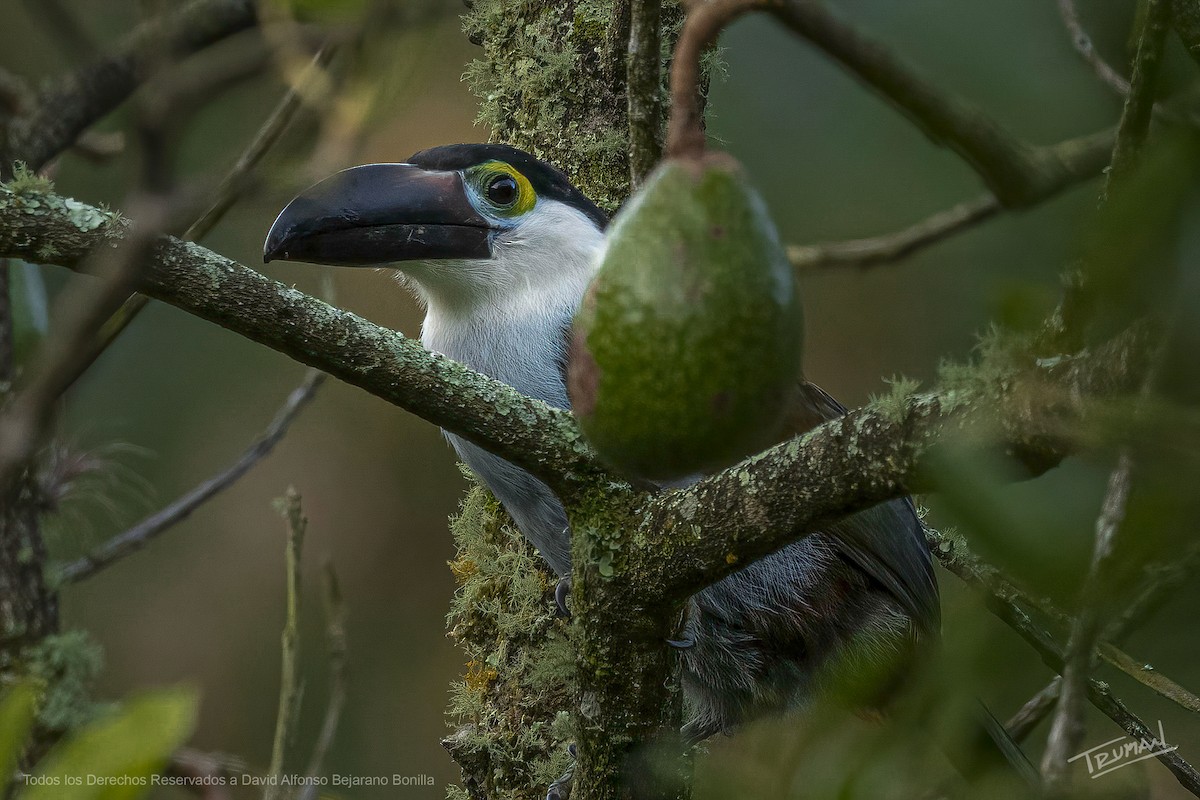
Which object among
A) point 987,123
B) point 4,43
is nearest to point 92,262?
point 987,123

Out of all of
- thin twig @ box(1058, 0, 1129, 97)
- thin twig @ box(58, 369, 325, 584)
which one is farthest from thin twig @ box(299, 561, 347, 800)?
thin twig @ box(1058, 0, 1129, 97)

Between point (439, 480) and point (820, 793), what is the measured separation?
4.91 metres

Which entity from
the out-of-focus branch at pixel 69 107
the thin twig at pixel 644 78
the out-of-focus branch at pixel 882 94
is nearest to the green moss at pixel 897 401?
the out-of-focus branch at pixel 882 94

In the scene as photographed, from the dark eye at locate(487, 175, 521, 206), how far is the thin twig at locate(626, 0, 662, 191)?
41.4 inches

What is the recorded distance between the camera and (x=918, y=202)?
4645 millimetres

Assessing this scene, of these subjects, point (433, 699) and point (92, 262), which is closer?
point (92, 262)

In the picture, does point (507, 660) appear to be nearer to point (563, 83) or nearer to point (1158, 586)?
point (563, 83)

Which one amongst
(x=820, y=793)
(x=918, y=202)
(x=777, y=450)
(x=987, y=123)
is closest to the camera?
(x=820, y=793)

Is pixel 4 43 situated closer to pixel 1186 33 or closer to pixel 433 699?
pixel 433 699

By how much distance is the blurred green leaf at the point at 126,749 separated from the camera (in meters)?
0.88

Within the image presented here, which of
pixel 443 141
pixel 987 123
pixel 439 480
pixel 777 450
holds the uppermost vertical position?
pixel 443 141

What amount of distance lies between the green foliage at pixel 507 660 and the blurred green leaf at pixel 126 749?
1286mm

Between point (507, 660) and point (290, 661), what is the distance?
25.2 inches

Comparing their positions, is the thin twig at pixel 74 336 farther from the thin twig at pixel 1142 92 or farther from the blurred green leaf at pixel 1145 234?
the thin twig at pixel 1142 92
